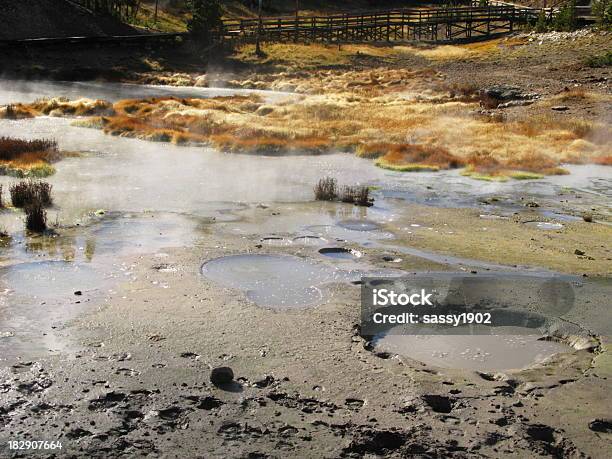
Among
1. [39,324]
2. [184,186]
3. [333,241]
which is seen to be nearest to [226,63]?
[184,186]

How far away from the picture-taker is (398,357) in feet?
31.2

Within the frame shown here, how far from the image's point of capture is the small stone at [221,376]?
28.3ft

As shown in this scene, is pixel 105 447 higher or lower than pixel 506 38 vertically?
lower

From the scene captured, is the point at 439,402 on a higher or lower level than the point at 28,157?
lower


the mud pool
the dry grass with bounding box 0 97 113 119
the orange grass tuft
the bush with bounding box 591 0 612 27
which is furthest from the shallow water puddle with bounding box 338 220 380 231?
the bush with bounding box 591 0 612 27

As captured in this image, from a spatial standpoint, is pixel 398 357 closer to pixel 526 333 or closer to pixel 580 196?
pixel 526 333

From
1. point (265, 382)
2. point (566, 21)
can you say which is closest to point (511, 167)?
point (265, 382)

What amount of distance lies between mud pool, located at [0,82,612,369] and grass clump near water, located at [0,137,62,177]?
52 cm

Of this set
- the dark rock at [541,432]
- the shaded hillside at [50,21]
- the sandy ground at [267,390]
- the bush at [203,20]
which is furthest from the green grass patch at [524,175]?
the shaded hillside at [50,21]

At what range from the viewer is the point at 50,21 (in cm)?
6588

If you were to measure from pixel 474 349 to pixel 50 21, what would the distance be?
A: 206 feet

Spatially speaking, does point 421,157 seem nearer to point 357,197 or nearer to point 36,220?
point 357,197

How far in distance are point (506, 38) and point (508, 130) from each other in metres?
39.2

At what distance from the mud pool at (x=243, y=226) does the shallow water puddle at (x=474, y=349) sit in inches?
0.9
